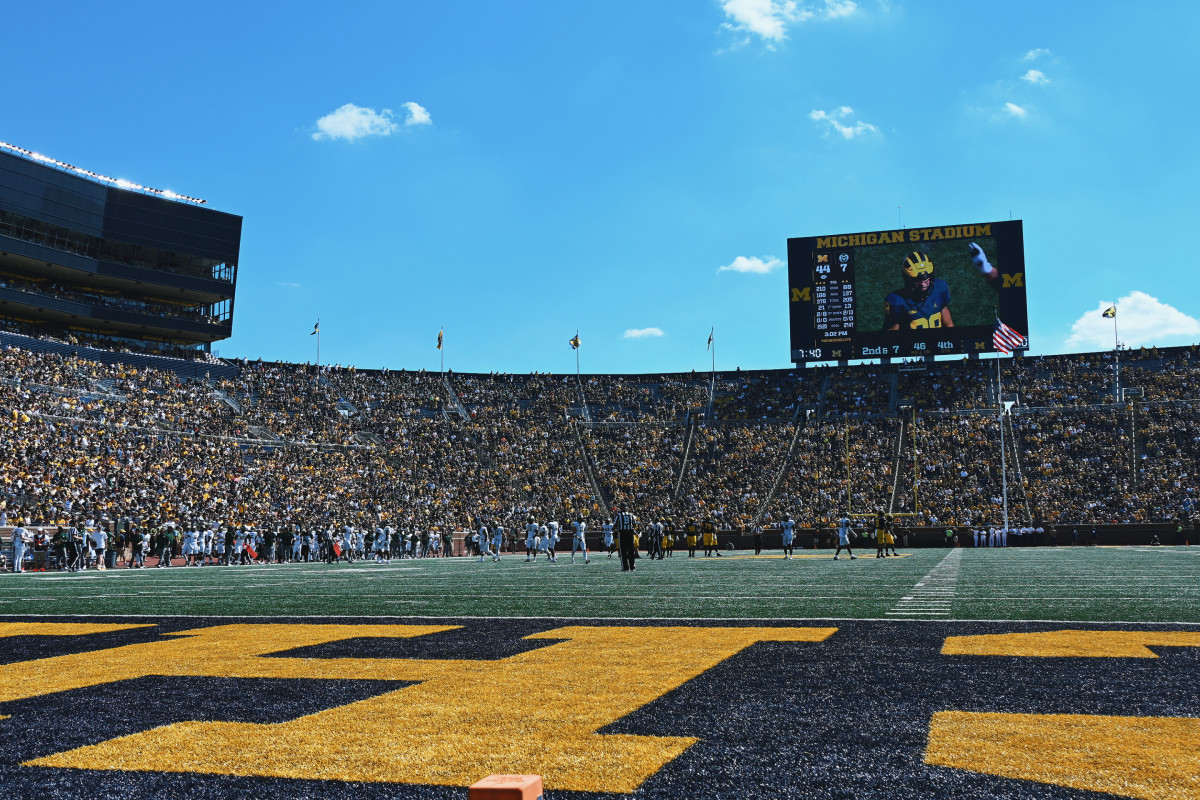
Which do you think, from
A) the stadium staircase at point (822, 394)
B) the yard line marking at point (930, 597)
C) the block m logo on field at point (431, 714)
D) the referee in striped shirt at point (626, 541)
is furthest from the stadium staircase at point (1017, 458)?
the block m logo on field at point (431, 714)

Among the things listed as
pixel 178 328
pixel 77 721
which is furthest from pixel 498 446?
pixel 77 721

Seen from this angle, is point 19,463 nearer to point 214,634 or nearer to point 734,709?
point 214,634

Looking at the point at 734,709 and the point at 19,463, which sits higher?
the point at 19,463

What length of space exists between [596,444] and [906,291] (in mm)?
19534

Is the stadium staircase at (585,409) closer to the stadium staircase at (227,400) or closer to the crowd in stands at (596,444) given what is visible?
the crowd in stands at (596,444)

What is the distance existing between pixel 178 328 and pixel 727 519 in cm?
3697

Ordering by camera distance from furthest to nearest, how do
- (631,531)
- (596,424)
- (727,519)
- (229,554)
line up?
(596,424) < (727,519) < (229,554) < (631,531)

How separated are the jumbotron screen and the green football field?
3080 cm

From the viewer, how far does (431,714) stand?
15.9ft

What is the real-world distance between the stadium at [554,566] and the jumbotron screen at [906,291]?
55cm

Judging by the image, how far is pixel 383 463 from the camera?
164 feet

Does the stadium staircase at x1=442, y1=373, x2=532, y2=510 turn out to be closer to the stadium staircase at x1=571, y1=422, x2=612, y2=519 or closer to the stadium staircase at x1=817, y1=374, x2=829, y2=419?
the stadium staircase at x1=571, y1=422, x2=612, y2=519

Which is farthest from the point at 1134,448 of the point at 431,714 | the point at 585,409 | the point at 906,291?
the point at 431,714

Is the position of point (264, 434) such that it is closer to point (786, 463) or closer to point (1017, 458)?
point (786, 463)
